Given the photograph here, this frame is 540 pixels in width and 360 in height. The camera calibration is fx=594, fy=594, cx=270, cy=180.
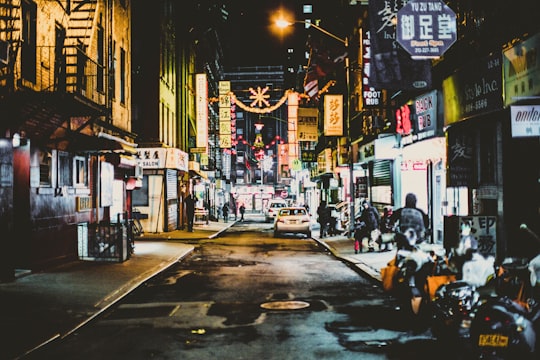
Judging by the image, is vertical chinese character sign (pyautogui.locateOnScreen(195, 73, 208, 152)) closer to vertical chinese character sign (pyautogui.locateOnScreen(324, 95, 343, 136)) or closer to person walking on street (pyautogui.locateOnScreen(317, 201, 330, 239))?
vertical chinese character sign (pyautogui.locateOnScreen(324, 95, 343, 136))

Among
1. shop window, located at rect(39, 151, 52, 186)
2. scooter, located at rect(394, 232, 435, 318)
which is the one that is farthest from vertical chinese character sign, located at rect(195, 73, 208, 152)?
scooter, located at rect(394, 232, 435, 318)

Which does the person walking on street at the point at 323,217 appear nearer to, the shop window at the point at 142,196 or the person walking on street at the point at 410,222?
the shop window at the point at 142,196

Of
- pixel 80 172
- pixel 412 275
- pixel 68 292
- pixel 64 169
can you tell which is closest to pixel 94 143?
pixel 64 169

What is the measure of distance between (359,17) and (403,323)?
1037 inches

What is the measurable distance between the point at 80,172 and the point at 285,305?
11637mm

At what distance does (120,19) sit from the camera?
25312 mm

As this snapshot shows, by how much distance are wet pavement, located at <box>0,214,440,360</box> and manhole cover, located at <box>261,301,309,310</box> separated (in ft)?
10.2

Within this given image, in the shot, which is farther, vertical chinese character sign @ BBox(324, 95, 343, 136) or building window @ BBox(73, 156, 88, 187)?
vertical chinese character sign @ BBox(324, 95, 343, 136)

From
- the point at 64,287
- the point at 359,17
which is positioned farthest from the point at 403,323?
the point at 359,17

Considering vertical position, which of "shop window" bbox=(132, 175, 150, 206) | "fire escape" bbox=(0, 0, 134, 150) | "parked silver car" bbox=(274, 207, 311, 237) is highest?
"fire escape" bbox=(0, 0, 134, 150)

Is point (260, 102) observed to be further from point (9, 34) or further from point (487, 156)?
point (9, 34)

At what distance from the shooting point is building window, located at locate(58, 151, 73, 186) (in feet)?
61.2

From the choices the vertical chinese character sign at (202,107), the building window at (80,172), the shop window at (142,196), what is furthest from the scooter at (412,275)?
the vertical chinese character sign at (202,107)

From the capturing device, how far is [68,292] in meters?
12.8
